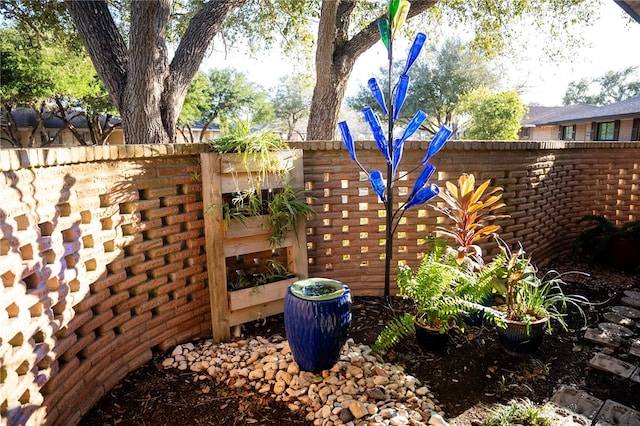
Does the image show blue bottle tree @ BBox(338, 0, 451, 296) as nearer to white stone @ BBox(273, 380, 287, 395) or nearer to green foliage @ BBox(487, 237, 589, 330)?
green foliage @ BBox(487, 237, 589, 330)

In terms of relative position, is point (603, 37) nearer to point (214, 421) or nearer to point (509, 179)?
point (509, 179)

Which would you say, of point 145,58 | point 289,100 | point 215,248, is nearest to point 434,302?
point 215,248

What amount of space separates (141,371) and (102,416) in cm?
40

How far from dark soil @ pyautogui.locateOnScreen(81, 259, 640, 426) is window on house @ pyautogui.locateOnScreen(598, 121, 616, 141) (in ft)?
47.1

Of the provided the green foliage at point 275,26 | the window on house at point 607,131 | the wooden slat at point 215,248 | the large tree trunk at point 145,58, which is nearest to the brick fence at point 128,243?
the wooden slat at point 215,248

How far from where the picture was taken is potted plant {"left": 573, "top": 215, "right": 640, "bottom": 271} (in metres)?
4.44

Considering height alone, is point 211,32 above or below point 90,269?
above

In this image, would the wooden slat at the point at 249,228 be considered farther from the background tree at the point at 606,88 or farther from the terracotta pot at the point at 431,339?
the background tree at the point at 606,88

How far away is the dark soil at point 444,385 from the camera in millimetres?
2104

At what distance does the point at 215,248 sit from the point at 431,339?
158 centimetres

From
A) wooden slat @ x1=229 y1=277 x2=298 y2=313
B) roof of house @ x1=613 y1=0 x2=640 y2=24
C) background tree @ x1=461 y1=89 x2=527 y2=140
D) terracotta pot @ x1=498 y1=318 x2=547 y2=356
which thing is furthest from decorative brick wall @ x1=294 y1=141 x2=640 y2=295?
background tree @ x1=461 y1=89 x2=527 y2=140

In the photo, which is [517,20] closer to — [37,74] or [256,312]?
[256,312]

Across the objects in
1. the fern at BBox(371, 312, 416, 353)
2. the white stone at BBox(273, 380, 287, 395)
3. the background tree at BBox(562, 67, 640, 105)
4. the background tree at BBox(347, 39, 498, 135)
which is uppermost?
the background tree at BBox(562, 67, 640, 105)

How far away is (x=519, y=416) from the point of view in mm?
2020
